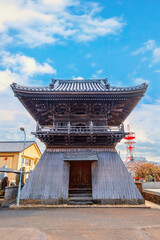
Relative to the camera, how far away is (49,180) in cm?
1059

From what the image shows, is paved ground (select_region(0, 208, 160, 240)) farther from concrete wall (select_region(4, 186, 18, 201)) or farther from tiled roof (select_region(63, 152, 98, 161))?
concrete wall (select_region(4, 186, 18, 201))

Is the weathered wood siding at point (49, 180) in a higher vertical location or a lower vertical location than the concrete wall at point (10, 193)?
higher

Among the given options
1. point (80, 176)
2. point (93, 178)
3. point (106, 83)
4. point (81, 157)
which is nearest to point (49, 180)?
point (81, 157)

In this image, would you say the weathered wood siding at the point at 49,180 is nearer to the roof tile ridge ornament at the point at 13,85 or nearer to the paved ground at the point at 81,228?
the paved ground at the point at 81,228

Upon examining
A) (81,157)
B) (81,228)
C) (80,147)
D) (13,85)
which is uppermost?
(13,85)

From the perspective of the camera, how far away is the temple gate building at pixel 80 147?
1012 cm

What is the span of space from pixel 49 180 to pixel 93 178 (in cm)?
362

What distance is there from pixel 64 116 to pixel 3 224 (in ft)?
28.7

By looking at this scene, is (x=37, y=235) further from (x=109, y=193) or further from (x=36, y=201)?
(x=109, y=193)

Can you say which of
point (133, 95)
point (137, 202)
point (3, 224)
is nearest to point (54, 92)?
point (133, 95)

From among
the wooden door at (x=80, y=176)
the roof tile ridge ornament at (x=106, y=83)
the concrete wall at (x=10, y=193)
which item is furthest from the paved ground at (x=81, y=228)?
the roof tile ridge ornament at (x=106, y=83)

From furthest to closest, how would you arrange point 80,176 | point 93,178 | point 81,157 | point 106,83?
point 106,83, point 80,176, point 81,157, point 93,178

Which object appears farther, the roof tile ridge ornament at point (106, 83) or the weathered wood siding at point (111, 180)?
the roof tile ridge ornament at point (106, 83)

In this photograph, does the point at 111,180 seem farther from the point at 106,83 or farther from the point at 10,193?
the point at 106,83
